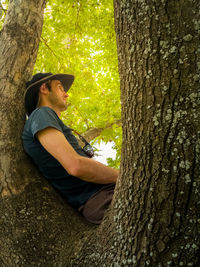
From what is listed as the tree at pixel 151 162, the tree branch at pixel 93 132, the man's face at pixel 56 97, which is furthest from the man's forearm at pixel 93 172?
the tree branch at pixel 93 132

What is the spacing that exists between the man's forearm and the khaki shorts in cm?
8

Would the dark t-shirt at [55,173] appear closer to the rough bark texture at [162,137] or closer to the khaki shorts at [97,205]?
the khaki shorts at [97,205]

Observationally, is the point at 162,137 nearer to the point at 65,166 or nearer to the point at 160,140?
the point at 160,140

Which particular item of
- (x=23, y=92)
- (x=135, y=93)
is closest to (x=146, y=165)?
(x=135, y=93)

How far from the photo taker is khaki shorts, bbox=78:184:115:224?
1.99 meters

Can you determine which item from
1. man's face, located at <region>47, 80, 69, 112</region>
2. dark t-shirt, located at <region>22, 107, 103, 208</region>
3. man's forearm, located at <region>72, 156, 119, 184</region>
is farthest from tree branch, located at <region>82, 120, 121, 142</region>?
man's forearm, located at <region>72, 156, 119, 184</region>

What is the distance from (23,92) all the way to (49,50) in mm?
2775

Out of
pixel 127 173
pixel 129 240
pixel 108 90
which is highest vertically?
pixel 108 90

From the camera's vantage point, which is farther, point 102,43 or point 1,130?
point 102,43

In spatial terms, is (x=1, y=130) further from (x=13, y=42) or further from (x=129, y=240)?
(x=129, y=240)

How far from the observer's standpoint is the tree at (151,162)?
4.33 ft

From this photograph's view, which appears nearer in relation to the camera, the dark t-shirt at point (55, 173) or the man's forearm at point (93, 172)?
the man's forearm at point (93, 172)

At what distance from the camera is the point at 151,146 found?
55.3 inches

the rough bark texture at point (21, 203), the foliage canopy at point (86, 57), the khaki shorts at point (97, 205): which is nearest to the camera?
the rough bark texture at point (21, 203)
